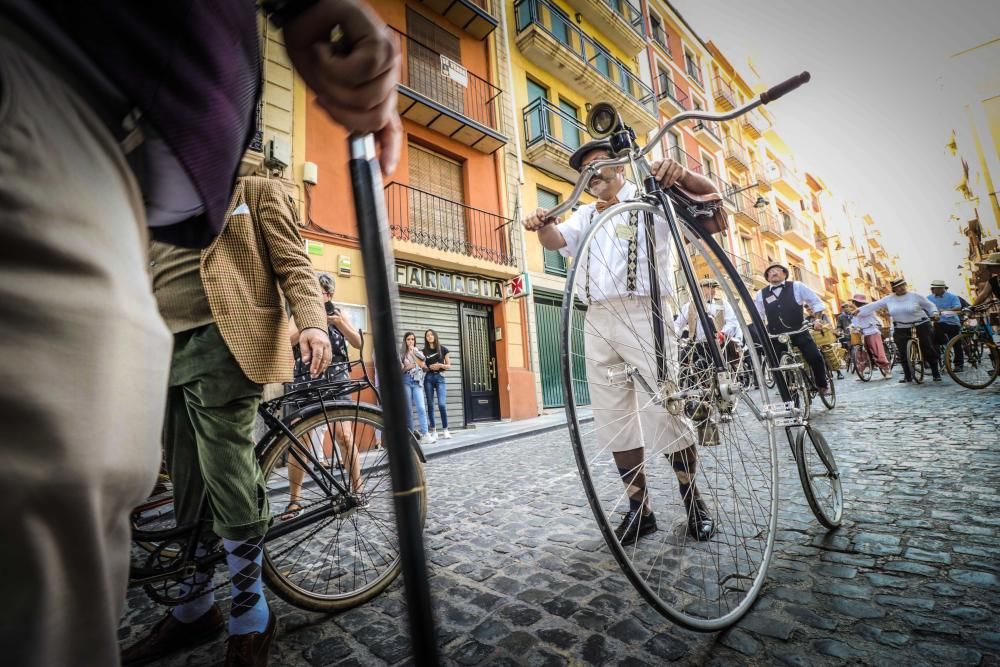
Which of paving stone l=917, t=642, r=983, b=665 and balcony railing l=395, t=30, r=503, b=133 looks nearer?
paving stone l=917, t=642, r=983, b=665

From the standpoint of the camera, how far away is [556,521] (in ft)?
8.18

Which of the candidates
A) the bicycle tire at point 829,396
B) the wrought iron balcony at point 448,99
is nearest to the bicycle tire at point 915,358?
the bicycle tire at point 829,396

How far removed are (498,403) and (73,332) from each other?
980 centimetres

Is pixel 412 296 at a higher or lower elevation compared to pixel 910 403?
higher

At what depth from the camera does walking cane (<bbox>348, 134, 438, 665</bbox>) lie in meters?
0.41

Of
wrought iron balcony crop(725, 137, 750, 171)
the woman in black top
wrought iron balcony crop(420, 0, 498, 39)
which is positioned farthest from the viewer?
wrought iron balcony crop(725, 137, 750, 171)

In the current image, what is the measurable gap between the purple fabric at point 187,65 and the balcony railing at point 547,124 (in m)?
12.0

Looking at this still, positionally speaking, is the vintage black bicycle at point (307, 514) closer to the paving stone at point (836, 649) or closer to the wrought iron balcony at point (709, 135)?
the paving stone at point (836, 649)

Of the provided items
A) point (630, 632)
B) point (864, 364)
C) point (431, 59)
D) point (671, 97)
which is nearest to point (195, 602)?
point (630, 632)

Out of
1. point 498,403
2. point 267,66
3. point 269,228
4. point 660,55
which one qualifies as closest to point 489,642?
point 269,228

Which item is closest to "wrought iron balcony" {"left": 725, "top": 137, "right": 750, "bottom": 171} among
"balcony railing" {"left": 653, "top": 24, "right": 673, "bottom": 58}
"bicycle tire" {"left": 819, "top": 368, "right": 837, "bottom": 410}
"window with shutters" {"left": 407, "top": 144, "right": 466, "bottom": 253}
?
"balcony railing" {"left": 653, "top": 24, "right": 673, "bottom": 58}

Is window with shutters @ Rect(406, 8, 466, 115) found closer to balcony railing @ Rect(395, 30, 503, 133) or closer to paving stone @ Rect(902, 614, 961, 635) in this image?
balcony railing @ Rect(395, 30, 503, 133)

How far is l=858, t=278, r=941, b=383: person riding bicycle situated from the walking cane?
9.71 meters

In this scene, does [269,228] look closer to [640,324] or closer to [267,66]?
[640,324]
